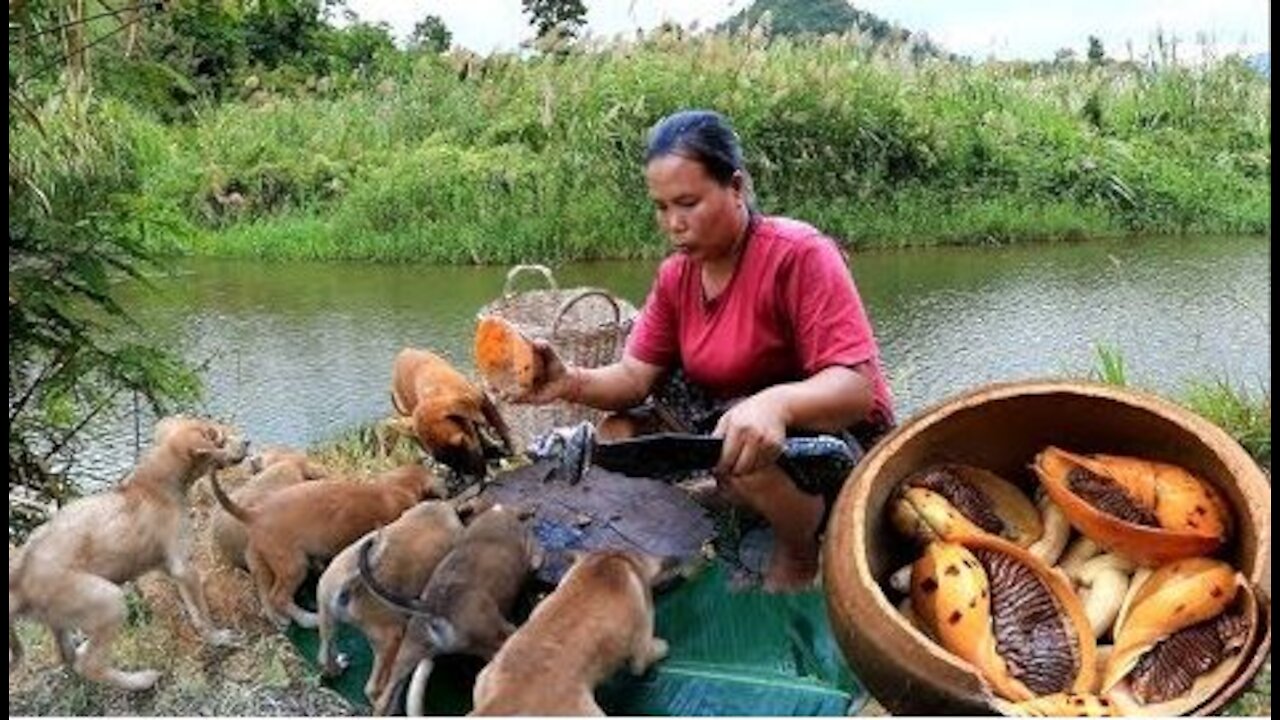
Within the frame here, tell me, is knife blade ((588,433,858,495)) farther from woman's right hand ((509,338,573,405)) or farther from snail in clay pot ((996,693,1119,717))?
snail in clay pot ((996,693,1119,717))

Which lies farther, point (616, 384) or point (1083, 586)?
point (616, 384)

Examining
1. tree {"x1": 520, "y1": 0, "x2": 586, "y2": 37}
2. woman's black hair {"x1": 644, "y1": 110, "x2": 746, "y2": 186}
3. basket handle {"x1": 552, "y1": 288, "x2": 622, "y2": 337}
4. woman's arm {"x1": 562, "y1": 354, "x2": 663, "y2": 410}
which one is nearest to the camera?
woman's black hair {"x1": 644, "y1": 110, "x2": 746, "y2": 186}

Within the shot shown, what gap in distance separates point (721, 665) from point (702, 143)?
0.97m

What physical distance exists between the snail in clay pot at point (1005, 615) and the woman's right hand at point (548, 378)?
38.3 inches

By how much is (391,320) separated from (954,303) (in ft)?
9.22

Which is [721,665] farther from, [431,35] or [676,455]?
[431,35]

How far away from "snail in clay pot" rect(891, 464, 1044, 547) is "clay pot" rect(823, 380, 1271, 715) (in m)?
0.02

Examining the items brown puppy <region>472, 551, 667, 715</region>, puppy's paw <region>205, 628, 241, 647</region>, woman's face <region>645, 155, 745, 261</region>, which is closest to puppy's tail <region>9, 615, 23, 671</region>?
puppy's paw <region>205, 628, 241, 647</region>

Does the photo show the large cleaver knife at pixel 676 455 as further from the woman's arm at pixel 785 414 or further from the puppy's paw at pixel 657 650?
A: the puppy's paw at pixel 657 650

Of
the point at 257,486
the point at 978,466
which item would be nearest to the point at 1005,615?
the point at 978,466

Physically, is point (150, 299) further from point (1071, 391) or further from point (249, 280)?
point (1071, 391)

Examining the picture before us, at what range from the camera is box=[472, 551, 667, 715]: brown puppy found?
2.38 m

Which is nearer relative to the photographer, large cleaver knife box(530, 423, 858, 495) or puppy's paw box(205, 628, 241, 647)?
large cleaver knife box(530, 423, 858, 495)

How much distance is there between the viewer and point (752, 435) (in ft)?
8.89
